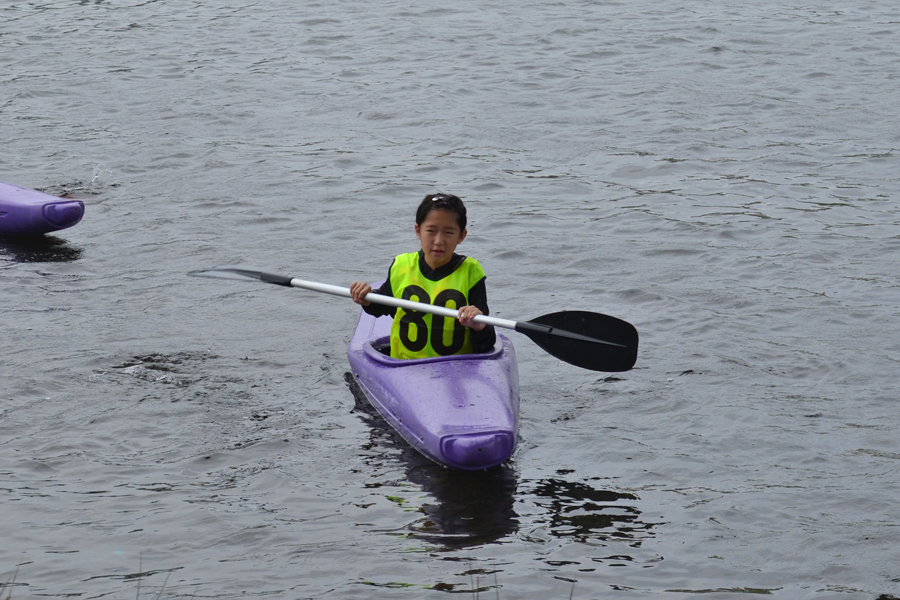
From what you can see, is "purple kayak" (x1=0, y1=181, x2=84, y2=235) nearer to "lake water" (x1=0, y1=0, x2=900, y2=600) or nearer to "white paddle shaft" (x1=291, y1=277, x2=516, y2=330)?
"lake water" (x1=0, y1=0, x2=900, y2=600)

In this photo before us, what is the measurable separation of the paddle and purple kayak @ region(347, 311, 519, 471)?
21cm

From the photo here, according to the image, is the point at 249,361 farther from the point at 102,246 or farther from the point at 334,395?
the point at 102,246

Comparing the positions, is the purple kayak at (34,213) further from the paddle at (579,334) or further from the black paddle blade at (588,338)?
the black paddle blade at (588,338)

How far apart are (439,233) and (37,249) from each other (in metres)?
4.14

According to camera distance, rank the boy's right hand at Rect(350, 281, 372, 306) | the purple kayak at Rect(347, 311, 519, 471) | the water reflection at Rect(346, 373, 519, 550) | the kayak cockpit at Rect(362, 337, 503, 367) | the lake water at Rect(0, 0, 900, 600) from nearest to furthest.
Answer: the lake water at Rect(0, 0, 900, 600), the water reflection at Rect(346, 373, 519, 550), the purple kayak at Rect(347, 311, 519, 471), the kayak cockpit at Rect(362, 337, 503, 367), the boy's right hand at Rect(350, 281, 372, 306)

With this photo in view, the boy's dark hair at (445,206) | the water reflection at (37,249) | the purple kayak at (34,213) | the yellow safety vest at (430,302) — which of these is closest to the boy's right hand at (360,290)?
the yellow safety vest at (430,302)

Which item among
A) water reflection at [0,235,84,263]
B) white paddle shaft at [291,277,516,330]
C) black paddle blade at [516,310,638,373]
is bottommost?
water reflection at [0,235,84,263]

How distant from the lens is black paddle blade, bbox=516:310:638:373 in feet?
17.3

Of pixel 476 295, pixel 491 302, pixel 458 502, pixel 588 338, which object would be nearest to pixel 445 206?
pixel 476 295

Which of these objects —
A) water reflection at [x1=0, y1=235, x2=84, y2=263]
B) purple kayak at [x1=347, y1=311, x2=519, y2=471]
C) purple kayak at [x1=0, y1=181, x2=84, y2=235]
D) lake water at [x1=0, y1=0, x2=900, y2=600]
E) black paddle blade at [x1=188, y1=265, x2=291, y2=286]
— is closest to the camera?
lake water at [x1=0, y1=0, x2=900, y2=600]

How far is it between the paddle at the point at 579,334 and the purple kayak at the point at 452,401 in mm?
207

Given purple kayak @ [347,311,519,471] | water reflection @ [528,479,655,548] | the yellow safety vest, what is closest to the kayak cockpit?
purple kayak @ [347,311,519,471]

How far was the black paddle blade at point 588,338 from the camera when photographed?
17.3ft

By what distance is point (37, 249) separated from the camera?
8.18 metres
